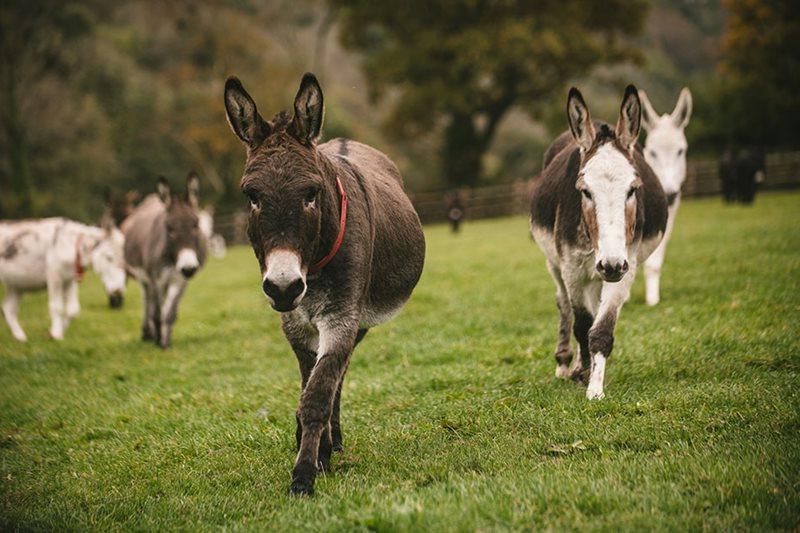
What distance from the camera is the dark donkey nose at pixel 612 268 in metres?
4.31

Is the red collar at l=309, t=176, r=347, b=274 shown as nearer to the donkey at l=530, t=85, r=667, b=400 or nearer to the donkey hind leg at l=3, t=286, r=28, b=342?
the donkey at l=530, t=85, r=667, b=400

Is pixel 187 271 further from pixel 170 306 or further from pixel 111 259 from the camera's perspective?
pixel 111 259

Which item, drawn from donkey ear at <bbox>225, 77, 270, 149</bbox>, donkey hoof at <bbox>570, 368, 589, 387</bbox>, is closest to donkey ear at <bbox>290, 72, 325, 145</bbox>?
donkey ear at <bbox>225, 77, 270, 149</bbox>

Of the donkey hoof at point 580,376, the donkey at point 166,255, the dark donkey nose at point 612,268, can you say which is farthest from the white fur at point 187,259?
the dark donkey nose at point 612,268

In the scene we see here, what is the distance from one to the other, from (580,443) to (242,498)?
81.9 inches

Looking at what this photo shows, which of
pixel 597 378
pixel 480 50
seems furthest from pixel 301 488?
pixel 480 50

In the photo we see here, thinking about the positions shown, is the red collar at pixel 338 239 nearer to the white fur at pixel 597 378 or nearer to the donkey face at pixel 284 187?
the donkey face at pixel 284 187

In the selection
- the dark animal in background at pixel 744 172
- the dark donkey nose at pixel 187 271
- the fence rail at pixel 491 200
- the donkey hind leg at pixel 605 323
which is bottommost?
the fence rail at pixel 491 200

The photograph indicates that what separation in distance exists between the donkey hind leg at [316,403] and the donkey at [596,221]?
1.79 meters

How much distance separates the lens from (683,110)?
29.0ft

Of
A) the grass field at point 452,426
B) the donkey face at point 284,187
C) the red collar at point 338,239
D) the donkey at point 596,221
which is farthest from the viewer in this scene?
the donkey at point 596,221

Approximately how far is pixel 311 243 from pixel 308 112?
0.77m

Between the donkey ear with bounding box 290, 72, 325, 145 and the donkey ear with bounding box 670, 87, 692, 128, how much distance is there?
244 inches

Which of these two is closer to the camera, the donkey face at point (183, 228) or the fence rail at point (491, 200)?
the donkey face at point (183, 228)
